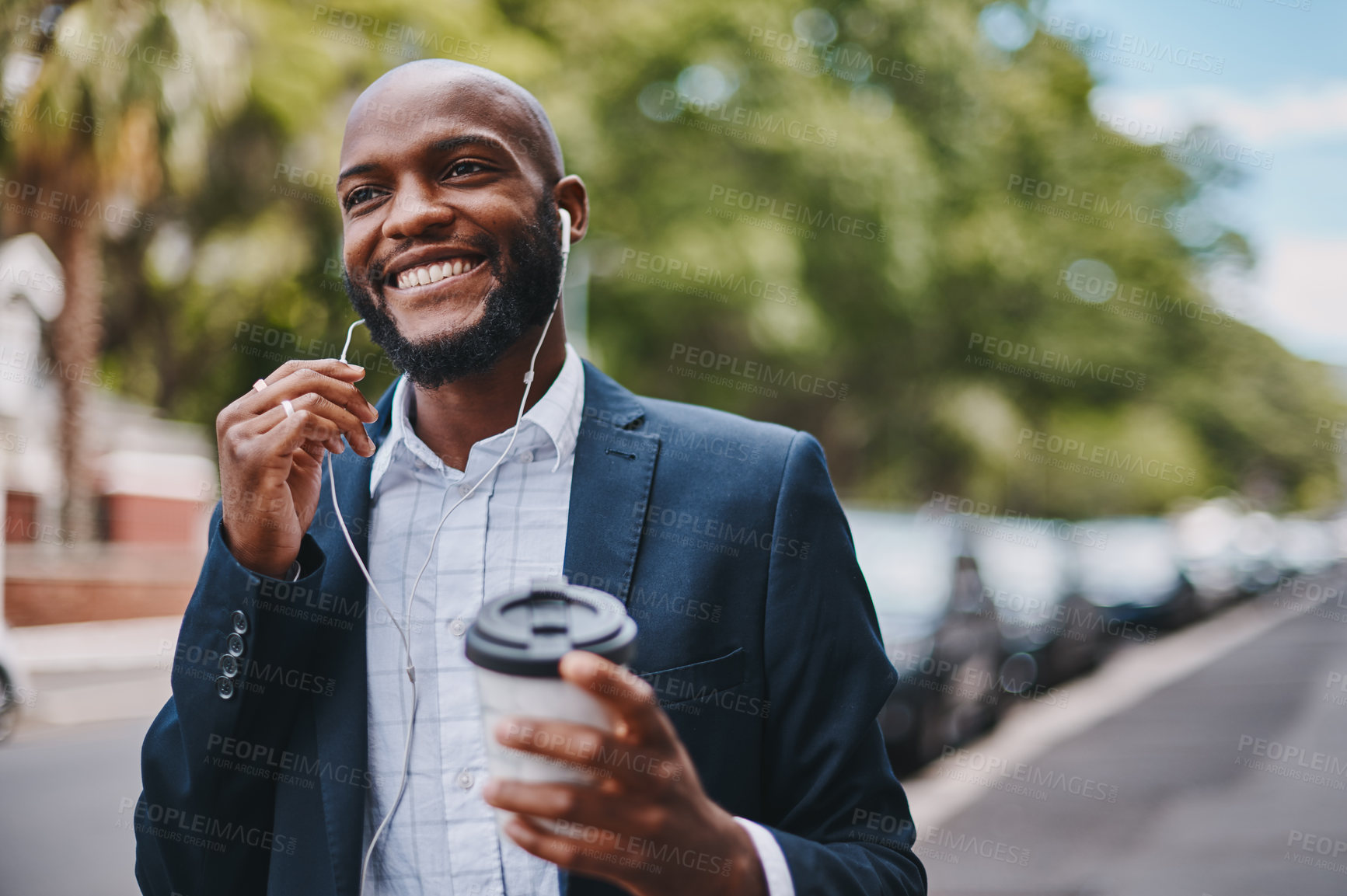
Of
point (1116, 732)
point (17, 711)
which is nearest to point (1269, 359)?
point (1116, 732)

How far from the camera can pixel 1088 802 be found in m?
7.91

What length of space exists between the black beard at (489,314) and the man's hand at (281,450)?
0.12 m

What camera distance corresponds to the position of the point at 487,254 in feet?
5.55

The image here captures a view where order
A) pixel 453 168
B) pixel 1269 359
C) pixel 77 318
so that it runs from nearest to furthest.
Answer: pixel 453 168 → pixel 77 318 → pixel 1269 359

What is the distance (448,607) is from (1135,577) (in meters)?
16.5

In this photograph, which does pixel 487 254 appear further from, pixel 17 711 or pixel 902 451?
pixel 902 451

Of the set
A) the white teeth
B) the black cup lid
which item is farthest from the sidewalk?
the black cup lid

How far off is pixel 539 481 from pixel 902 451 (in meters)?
20.2

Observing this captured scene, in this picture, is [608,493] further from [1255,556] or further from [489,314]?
[1255,556]

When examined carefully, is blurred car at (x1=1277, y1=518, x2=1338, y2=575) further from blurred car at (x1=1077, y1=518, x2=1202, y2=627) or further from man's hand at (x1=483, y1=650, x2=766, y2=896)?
man's hand at (x1=483, y1=650, x2=766, y2=896)

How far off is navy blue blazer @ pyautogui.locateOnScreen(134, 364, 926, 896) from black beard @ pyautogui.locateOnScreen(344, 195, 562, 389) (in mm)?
282

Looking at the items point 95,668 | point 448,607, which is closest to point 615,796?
point 448,607

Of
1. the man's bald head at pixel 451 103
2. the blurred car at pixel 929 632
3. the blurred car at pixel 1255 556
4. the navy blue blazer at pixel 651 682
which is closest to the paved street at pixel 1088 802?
the blurred car at pixel 929 632

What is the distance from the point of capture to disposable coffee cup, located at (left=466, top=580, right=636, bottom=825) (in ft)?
3.12
